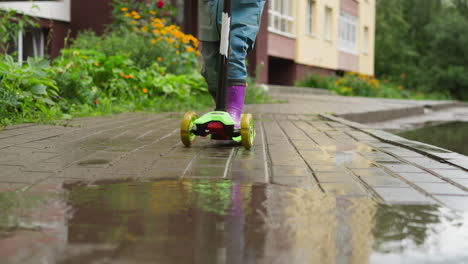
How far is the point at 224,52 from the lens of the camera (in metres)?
3.79

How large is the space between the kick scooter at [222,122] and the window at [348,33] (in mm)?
22590

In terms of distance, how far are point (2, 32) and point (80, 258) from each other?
483cm

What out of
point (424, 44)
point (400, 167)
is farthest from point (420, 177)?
point (424, 44)

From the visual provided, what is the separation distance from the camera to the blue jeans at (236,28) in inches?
157

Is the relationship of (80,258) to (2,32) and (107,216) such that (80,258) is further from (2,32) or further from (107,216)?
(2,32)

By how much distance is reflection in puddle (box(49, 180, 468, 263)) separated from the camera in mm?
1593

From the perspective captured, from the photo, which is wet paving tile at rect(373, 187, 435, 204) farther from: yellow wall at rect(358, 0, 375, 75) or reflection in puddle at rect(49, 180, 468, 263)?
yellow wall at rect(358, 0, 375, 75)

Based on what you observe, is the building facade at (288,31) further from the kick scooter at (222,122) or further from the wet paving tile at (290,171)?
the wet paving tile at (290,171)

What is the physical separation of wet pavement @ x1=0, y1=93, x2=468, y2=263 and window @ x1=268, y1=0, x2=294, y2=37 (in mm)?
15166

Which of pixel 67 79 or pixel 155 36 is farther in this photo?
pixel 155 36

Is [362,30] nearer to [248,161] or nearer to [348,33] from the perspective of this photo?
[348,33]

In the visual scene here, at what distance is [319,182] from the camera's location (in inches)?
105

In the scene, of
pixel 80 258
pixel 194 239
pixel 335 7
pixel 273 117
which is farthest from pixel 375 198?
pixel 335 7

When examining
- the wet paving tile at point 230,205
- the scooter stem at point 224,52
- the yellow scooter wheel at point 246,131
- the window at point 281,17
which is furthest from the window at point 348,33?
the wet paving tile at point 230,205
